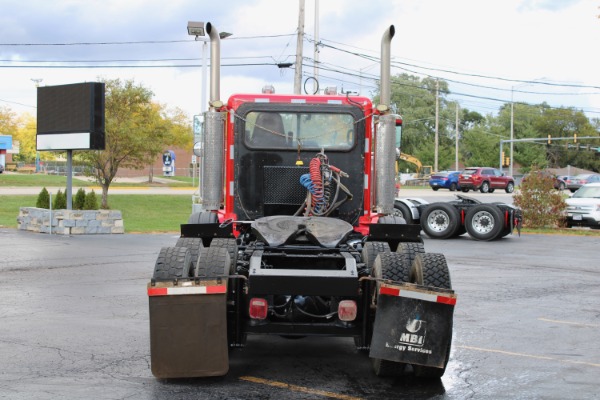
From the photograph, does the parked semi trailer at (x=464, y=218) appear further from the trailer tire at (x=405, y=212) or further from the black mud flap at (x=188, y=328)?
the black mud flap at (x=188, y=328)

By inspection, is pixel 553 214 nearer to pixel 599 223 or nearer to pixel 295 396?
pixel 599 223

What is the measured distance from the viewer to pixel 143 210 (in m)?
34.7

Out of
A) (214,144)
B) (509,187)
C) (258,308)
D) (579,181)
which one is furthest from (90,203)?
(579,181)

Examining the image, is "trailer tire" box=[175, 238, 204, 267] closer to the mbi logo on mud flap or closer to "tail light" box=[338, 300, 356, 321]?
"tail light" box=[338, 300, 356, 321]

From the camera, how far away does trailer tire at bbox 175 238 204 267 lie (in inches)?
279

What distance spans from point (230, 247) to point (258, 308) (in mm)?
920

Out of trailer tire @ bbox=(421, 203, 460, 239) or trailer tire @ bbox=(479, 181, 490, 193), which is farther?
trailer tire @ bbox=(479, 181, 490, 193)

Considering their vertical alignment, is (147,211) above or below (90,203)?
below

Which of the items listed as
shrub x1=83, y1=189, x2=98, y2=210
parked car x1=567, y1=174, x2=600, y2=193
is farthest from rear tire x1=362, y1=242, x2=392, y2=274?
parked car x1=567, y1=174, x2=600, y2=193

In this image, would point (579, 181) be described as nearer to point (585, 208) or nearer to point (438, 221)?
point (585, 208)

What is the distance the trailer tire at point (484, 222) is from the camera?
71.8ft

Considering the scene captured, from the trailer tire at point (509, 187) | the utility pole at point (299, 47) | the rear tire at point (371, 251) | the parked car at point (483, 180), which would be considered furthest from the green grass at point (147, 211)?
the trailer tire at point (509, 187)

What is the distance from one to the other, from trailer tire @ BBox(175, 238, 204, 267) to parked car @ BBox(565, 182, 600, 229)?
70.5 ft

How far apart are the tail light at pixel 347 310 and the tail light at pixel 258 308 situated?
0.63 m
